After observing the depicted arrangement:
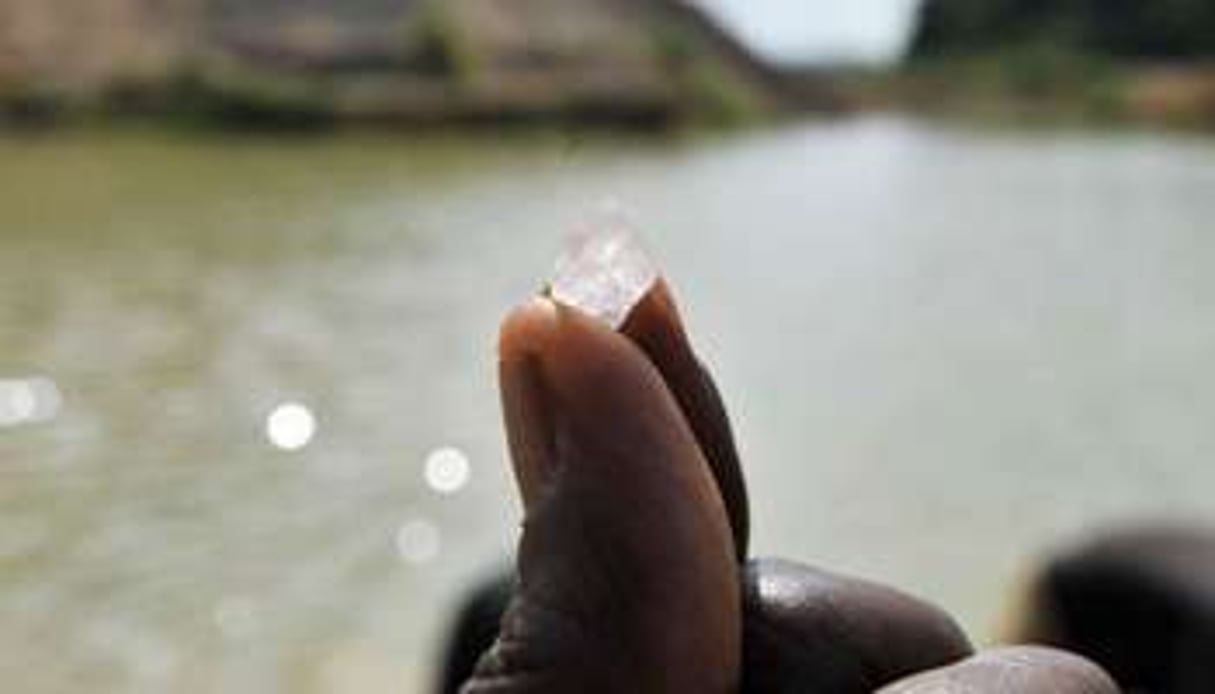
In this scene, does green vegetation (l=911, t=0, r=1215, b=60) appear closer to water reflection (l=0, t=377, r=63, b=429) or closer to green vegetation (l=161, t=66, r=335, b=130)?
green vegetation (l=161, t=66, r=335, b=130)

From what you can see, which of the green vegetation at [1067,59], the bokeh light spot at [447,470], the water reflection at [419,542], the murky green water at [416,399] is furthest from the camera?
the green vegetation at [1067,59]

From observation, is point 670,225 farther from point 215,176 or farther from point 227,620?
point 227,620

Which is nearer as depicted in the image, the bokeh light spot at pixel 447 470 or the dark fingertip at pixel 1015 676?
the dark fingertip at pixel 1015 676

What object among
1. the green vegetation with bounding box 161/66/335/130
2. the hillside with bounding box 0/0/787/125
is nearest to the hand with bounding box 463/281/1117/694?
the hillside with bounding box 0/0/787/125

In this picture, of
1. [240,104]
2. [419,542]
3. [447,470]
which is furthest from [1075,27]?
[419,542]

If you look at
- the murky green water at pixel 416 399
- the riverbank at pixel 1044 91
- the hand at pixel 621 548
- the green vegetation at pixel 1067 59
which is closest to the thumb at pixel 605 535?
the hand at pixel 621 548

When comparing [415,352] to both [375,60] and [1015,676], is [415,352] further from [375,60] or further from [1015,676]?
[375,60]

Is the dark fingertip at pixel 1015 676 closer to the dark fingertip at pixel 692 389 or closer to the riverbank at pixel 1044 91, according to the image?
the dark fingertip at pixel 692 389
